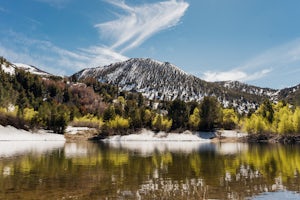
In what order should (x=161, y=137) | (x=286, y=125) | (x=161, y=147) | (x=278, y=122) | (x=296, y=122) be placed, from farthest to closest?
(x=161, y=137), (x=278, y=122), (x=286, y=125), (x=296, y=122), (x=161, y=147)

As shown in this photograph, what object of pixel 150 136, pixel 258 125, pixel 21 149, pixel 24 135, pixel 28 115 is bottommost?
pixel 21 149

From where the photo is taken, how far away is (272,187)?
33000mm

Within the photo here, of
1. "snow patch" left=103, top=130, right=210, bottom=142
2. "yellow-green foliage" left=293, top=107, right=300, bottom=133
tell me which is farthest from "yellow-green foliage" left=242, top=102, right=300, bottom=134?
"snow patch" left=103, top=130, right=210, bottom=142

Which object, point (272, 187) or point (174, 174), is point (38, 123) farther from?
point (272, 187)

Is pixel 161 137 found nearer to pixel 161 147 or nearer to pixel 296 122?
pixel 161 147

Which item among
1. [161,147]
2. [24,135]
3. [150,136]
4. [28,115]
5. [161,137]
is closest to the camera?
[161,147]

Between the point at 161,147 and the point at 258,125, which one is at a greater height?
the point at 258,125

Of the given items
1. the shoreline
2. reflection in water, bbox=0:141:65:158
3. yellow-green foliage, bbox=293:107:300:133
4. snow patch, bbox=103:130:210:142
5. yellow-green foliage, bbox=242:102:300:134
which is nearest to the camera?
reflection in water, bbox=0:141:65:158

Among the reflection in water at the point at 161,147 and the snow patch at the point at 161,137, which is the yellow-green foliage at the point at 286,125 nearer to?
the reflection in water at the point at 161,147

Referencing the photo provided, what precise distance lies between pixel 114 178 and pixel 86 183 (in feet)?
15.9

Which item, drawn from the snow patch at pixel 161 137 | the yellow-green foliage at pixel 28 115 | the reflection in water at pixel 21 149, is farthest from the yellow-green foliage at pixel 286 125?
the yellow-green foliage at pixel 28 115

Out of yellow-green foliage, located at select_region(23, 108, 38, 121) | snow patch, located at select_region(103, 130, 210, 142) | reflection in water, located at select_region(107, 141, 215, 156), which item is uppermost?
yellow-green foliage, located at select_region(23, 108, 38, 121)

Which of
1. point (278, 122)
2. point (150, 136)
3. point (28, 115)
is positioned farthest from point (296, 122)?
point (28, 115)

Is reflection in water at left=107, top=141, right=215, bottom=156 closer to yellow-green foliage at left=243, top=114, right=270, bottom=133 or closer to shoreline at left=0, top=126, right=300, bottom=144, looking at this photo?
yellow-green foliage at left=243, top=114, right=270, bottom=133
